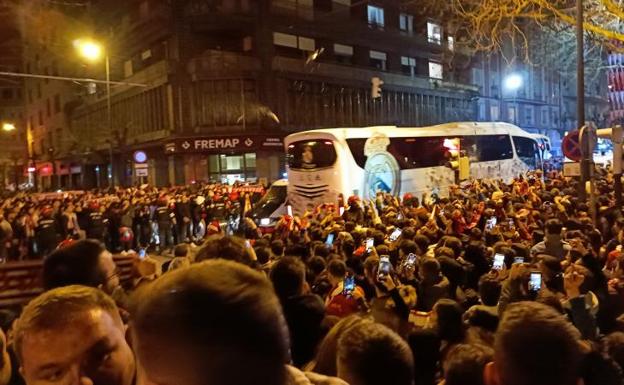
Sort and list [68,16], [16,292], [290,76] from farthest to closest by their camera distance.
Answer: [68,16]
[290,76]
[16,292]

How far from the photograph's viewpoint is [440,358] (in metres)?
3.70

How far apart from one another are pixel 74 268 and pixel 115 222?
47.3ft

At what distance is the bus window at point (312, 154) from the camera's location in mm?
20422

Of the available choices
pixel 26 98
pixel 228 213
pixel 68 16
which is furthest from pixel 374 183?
pixel 26 98

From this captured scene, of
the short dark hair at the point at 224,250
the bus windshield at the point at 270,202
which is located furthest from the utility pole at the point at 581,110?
the bus windshield at the point at 270,202

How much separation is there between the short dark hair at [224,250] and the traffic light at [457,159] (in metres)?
16.8

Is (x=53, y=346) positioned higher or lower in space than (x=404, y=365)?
higher

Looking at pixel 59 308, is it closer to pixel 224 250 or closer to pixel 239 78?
pixel 224 250

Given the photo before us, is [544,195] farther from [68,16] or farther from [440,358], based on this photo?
[68,16]

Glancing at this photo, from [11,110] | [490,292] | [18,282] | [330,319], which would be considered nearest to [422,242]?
[490,292]

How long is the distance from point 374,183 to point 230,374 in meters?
20.4

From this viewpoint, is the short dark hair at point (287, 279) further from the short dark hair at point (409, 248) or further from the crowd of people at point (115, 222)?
A: the crowd of people at point (115, 222)

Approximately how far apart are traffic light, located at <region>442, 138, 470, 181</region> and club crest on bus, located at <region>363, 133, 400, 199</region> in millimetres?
2224

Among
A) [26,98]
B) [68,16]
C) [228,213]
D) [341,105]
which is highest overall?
[68,16]
